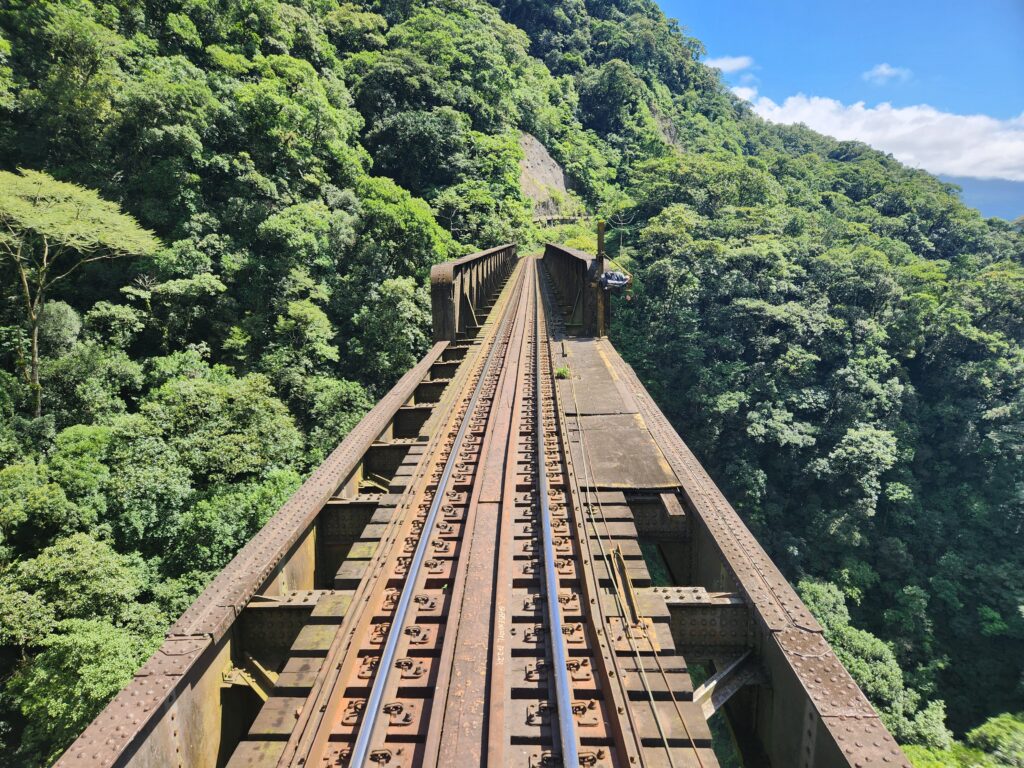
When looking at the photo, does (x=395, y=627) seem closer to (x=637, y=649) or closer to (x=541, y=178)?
(x=637, y=649)

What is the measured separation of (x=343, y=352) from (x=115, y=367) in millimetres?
7767

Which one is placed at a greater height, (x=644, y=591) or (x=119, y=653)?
(x=644, y=591)

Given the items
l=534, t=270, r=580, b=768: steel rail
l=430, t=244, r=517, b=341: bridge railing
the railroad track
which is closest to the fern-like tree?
l=430, t=244, r=517, b=341: bridge railing

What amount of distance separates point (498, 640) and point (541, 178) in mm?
58017

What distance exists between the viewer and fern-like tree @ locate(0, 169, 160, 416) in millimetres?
15008

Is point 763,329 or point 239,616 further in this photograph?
point 763,329

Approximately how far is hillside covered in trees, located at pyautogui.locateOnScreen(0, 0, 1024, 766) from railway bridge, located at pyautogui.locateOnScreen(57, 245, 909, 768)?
5.50m

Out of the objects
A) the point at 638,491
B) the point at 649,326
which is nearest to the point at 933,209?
the point at 649,326

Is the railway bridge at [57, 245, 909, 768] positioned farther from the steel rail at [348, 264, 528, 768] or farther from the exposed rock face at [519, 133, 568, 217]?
the exposed rock face at [519, 133, 568, 217]

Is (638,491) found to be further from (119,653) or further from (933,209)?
(933,209)

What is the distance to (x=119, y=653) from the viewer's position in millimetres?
9008

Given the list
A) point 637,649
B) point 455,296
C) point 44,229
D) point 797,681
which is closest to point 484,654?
point 637,649

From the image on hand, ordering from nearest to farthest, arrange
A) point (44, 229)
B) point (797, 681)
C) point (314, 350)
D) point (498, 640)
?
1. point (797, 681)
2. point (498, 640)
3. point (44, 229)
4. point (314, 350)

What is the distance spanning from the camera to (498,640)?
3477 millimetres
